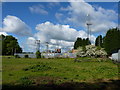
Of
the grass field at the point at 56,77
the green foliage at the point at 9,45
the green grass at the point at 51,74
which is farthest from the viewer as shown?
the green foliage at the point at 9,45

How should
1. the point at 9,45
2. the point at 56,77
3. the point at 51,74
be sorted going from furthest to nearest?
the point at 9,45, the point at 51,74, the point at 56,77

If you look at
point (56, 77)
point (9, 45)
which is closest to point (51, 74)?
point (56, 77)

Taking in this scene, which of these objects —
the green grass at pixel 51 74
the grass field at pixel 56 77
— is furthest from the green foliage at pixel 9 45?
the grass field at pixel 56 77

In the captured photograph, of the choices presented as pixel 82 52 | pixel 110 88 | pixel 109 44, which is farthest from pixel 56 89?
pixel 109 44

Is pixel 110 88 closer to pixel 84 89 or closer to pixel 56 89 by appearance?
pixel 84 89

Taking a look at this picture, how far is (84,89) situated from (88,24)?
3837 centimetres

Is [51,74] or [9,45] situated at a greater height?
[9,45]

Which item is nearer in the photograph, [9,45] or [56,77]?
[56,77]

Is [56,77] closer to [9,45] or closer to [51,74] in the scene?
[51,74]

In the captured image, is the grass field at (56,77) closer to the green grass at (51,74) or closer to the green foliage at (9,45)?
the green grass at (51,74)

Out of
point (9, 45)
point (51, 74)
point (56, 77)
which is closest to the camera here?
point (56, 77)

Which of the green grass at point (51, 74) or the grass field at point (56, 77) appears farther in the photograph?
the green grass at point (51, 74)

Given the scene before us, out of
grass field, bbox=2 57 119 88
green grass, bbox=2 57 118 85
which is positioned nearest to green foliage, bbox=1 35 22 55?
green grass, bbox=2 57 118 85

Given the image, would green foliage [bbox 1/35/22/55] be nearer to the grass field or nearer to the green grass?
the green grass
